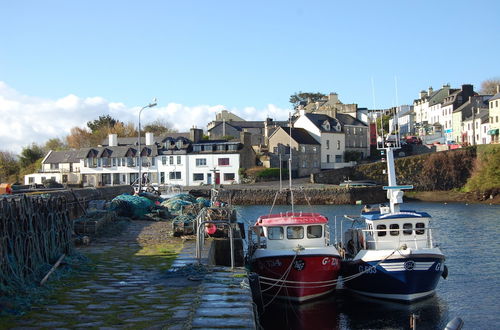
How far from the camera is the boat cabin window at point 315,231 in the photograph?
21859mm

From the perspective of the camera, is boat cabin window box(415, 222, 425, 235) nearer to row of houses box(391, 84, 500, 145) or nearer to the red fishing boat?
the red fishing boat

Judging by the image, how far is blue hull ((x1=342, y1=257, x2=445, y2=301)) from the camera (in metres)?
20.6

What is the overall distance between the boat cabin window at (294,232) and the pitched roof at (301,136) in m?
56.6

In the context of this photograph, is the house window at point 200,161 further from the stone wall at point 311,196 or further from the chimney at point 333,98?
the chimney at point 333,98

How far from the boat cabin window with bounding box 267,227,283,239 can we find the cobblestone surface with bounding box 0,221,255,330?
514cm

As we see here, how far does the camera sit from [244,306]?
1110cm

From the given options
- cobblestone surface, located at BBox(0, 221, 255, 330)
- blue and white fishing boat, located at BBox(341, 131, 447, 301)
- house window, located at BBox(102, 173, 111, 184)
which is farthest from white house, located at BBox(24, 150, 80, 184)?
cobblestone surface, located at BBox(0, 221, 255, 330)

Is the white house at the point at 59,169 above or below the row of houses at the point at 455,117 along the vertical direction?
below

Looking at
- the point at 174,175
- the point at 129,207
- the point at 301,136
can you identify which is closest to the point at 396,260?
the point at 129,207

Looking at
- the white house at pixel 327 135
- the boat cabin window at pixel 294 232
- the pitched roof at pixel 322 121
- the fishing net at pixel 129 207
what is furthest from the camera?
the pitched roof at pixel 322 121

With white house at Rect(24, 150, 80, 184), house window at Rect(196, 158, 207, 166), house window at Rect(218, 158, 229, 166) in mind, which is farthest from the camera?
white house at Rect(24, 150, 80, 184)

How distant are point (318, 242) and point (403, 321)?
4304mm

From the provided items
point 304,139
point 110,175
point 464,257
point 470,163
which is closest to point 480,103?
point 470,163

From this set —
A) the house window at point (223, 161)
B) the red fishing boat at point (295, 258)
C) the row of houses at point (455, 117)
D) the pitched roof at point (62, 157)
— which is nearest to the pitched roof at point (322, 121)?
the row of houses at point (455, 117)
